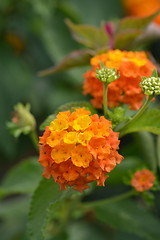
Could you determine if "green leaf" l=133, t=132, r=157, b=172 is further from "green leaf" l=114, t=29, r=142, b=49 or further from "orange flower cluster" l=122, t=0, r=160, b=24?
"orange flower cluster" l=122, t=0, r=160, b=24

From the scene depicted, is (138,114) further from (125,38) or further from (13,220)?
(13,220)

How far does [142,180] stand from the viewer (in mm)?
779

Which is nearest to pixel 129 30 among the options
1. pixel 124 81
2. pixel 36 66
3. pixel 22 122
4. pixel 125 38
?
pixel 125 38

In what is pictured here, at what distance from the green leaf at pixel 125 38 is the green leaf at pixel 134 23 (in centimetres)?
3

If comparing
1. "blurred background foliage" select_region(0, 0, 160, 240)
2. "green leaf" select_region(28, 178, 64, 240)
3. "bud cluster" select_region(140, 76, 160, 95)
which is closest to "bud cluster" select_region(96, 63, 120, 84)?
"bud cluster" select_region(140, 76, 160, 95)

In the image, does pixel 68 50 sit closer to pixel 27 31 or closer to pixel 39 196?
pixel 27 31

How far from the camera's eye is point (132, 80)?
729 mm

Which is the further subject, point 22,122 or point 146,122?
point 22,122

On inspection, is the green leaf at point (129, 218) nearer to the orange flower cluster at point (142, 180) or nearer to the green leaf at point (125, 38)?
the orange flower cluster at point (142, 180)

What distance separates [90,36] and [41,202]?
1.72 ft

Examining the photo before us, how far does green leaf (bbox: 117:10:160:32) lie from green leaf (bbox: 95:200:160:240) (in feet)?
1.71

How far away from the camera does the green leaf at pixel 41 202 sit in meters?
0.70

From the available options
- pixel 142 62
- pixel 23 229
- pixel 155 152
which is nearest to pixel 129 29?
pixel 142 62

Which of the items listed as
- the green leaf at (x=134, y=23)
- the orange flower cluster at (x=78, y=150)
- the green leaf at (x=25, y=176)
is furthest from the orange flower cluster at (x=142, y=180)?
the green leaf at (x=134, y=23)
